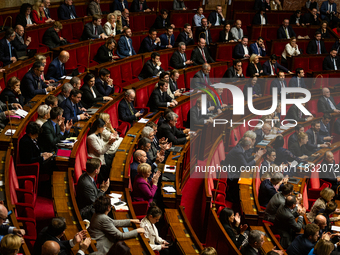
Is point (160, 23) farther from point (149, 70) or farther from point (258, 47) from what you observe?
point (149, 70)

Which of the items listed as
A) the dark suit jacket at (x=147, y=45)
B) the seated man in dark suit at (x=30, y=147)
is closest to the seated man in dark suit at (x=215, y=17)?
the dark suit jacket at (x=147, y=45)

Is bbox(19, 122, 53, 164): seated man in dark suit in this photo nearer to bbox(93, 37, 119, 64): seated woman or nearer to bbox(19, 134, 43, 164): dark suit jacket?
bbox(19, 134, 43, 164): dark suit jacket

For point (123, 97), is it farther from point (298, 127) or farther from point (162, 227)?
point (298, 127)

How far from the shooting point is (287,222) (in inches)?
114

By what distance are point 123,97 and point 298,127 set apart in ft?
5.94

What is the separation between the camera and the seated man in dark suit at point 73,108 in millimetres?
3340

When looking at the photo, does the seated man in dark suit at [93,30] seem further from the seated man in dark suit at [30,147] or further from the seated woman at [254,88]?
the seated man in dark suit at [30,147]

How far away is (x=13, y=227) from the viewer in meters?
2.02

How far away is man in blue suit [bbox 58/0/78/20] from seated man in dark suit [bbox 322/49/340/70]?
11.6 ft

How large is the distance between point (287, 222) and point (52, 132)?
1695 mm

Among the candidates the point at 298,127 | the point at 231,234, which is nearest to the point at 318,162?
the point at 298,127

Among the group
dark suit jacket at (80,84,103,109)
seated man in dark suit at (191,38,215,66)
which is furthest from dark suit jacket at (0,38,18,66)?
seated man in dark suit at (191,38,215,66)

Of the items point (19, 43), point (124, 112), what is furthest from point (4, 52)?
point (124, 112)

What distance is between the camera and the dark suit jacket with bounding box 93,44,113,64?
4.76 metres
